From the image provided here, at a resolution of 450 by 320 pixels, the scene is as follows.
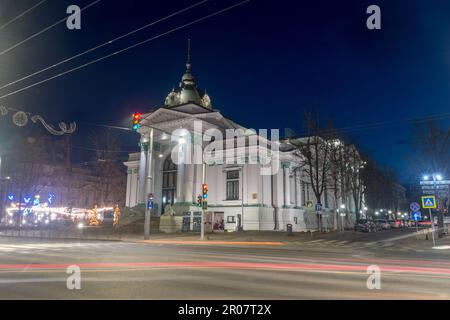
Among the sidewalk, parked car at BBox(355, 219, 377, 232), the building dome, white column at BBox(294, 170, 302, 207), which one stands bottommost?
the sidewalk

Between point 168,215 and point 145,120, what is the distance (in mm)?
15746

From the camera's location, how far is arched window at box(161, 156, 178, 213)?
5253cm

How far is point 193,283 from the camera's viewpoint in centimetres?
890

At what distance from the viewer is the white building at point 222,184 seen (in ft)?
147

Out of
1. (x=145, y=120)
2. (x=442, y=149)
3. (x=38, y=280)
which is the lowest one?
(x=38, y=280)

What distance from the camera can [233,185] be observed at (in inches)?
1875

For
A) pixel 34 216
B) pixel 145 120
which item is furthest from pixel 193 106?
pixel 34 216

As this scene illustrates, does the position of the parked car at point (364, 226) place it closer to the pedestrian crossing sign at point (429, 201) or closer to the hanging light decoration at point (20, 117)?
the pedestrian crossing sign at point (429, 201)

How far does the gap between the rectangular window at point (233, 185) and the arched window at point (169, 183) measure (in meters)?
8.72

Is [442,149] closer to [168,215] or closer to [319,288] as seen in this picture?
[168,215]

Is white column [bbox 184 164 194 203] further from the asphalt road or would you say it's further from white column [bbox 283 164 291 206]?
the asphalt road

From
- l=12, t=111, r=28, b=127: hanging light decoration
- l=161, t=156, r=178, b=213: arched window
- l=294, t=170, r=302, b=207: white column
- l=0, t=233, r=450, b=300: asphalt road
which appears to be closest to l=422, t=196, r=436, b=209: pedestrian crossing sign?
l=0, t=233, r=450, b=300: asphalt road

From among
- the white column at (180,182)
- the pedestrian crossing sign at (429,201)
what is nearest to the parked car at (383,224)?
the white column at (180,182)

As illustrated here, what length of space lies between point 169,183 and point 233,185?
10589mm
